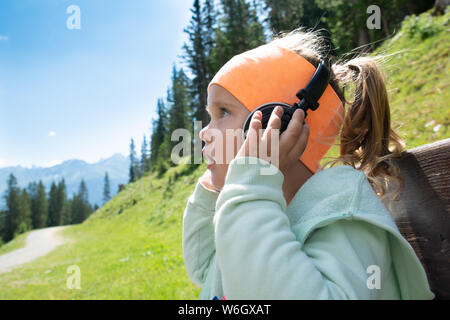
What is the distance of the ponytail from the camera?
Result: 1.59 metres

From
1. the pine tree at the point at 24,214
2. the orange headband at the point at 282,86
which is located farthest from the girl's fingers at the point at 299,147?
the pine tree at the point at 24,214

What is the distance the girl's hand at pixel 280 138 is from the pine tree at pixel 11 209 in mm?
87374

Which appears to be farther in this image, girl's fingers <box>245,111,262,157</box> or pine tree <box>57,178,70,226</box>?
pine tree <box>57,178,70,226</box>

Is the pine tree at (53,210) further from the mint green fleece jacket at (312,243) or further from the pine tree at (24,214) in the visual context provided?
the mint green fleece jacket at (312,243)

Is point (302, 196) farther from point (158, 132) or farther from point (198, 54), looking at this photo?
point (158, 132)

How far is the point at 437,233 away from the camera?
1287 millimetres

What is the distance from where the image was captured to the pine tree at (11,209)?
72438 millimetres

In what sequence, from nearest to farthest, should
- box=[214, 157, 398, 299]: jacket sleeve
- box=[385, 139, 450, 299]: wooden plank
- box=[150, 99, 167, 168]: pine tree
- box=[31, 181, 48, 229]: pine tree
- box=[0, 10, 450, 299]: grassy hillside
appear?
box=[214, 157, 398, 299]: jacket sleeve < box=[385, 139, 450, 299]: wooden plank < box=[0, 10, 450, 299]: grassy hillside < box=[150, 99, 167, 168]: pine tree < box=[31, 181, 48, 229]: pine tree

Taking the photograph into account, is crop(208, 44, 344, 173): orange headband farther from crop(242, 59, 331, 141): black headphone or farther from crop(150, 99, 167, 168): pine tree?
crop(150, 99, 167, 168): pine tree

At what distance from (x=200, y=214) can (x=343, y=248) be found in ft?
3.83

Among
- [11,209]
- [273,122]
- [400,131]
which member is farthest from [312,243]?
[11,209]

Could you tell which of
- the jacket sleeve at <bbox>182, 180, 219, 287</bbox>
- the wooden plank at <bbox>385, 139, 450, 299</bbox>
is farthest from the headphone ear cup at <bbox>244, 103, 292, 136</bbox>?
the jacket sleeve at <bbox>182, 180, 219, 287</bbox>

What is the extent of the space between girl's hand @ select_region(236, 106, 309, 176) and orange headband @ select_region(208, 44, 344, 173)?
19 centimetres
